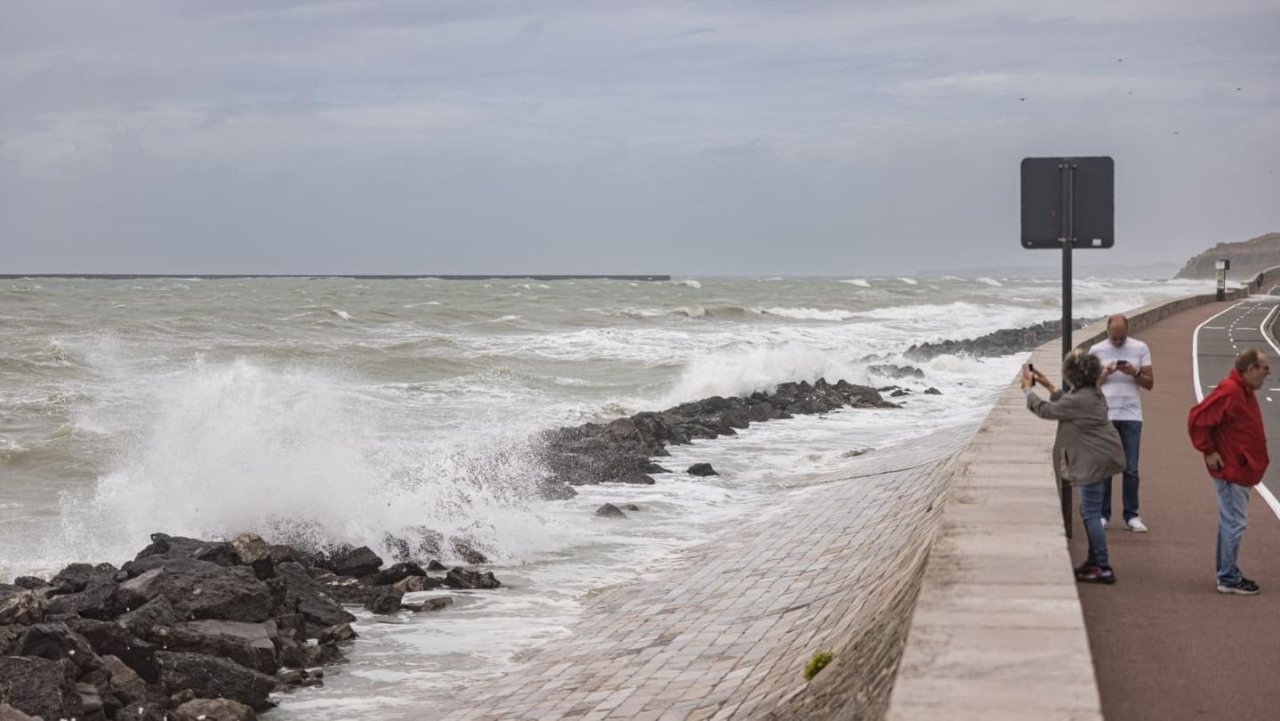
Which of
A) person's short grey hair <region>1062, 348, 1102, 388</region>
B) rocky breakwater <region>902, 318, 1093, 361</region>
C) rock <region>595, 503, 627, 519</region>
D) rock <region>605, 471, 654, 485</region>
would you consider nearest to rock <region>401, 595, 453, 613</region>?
rock <region>595, 503, 627, 519</region>

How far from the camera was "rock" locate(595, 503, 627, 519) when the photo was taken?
537 inches

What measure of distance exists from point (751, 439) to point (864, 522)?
8.93 meters

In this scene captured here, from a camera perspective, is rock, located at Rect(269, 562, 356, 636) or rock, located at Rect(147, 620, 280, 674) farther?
rock, located at Rect(269, 562, 356, 636)

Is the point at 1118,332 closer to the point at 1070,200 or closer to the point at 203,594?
the point at 1070,200

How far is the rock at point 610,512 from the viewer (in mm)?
13633

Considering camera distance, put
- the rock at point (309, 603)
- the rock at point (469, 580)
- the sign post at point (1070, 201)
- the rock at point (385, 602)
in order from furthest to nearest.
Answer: the rock at point (469, 580), the rock at point (385, 602), the rock at point (309, 603), the sign post at point (1070, 201)

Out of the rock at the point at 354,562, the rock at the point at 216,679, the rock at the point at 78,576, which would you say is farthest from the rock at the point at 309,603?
the rock at the point at 216,679

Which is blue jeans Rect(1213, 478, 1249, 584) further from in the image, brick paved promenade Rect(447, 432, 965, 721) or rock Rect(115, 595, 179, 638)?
rock Rect(115, 595, 179, 638)

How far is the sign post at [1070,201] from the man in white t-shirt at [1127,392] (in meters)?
1.02

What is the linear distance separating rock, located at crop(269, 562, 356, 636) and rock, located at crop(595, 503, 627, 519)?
3960 mm

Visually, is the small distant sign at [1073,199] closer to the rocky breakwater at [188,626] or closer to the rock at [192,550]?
the rocky breakwater at [188,626]

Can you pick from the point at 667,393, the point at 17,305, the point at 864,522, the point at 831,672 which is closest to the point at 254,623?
the point at 831,672

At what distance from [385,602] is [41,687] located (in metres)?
3.25

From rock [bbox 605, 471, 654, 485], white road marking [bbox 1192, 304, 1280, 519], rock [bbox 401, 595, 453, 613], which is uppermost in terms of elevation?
white road marking [bbox 1192, 304, 1280, 519]
